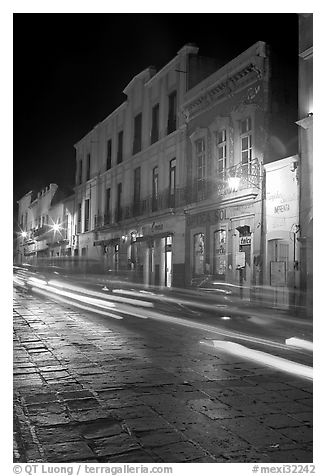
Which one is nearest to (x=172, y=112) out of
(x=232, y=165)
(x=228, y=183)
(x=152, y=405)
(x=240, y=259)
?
(x=232, y=165)

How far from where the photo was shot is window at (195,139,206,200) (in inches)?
542

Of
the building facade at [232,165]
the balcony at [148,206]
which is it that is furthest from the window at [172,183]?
the building facade at [232,165]

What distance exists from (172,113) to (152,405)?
12866 mm

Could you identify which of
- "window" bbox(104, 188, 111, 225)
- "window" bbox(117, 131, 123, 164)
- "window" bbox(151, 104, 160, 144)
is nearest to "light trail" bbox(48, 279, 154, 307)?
"window" bbox(104, 188, 111, 225)

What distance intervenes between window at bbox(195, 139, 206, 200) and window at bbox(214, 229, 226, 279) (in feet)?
3.63

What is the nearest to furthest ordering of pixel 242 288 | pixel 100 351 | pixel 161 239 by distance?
pixel 100 351 → pixel 242 288 → pixel 161 239

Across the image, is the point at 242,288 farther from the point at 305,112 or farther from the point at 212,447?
the point at 212,447

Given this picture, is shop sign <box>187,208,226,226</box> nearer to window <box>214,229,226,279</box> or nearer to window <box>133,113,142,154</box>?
window <box>214,229,226,279</box>

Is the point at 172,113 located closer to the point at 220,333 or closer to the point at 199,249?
the point at 199,249

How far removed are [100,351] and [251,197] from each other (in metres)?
7.74

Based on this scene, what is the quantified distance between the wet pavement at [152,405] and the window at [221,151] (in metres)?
8.27

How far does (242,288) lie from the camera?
1182 centimetres

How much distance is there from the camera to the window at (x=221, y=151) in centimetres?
1353
